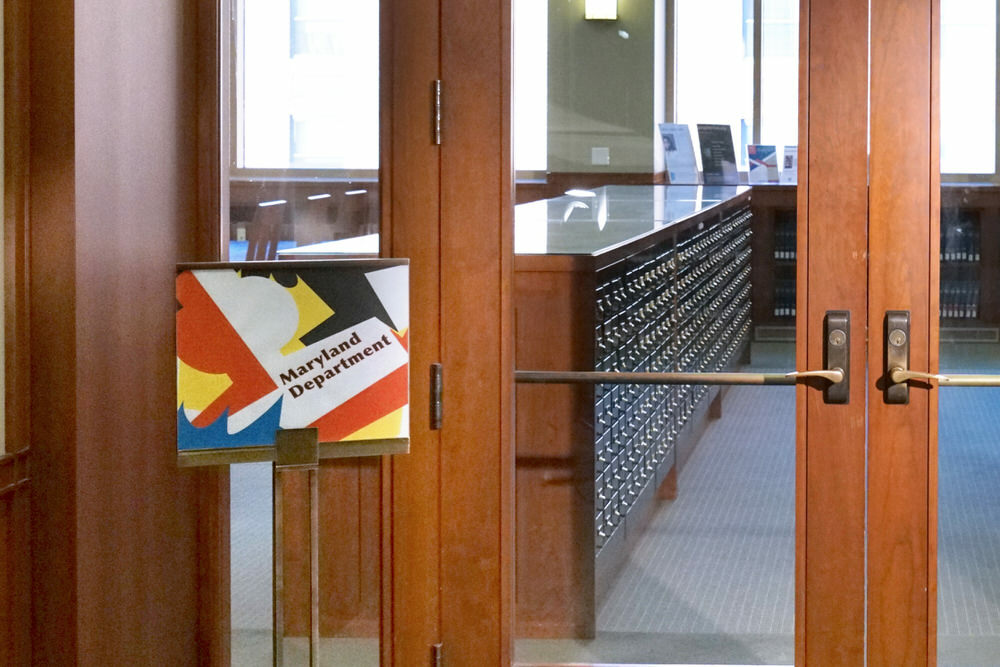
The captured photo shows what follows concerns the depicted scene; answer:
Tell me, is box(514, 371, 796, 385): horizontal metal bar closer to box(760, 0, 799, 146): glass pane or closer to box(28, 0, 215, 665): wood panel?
box(760, 0, 799, 146): glass pane

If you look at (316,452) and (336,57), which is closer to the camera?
(316,452)

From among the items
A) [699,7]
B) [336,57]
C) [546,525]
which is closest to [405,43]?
[336,57]

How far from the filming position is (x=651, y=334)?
2.50 m

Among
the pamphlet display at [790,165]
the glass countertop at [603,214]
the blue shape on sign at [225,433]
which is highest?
the pamphlet display at [790,165]

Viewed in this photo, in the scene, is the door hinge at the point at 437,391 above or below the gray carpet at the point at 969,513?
above

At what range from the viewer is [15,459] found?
212 cm

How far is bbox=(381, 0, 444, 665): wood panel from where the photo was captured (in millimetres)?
2500

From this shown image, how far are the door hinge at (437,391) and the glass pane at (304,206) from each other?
17 centimetres

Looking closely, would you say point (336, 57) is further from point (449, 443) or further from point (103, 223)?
point (449, 443)

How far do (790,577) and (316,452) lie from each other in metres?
1.04

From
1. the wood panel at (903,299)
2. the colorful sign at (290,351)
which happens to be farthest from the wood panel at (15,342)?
Result: the wood panel at (903,299)

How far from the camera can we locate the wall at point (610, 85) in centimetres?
240

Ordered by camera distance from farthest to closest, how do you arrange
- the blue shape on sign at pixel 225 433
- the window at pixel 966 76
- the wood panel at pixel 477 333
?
the wood panel at pixel 477 333 < the window at pixel 966 76 < the blue shape on sign at pixel 225 433

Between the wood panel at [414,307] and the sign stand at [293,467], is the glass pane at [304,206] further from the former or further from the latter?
the sign stand at [293,467]
